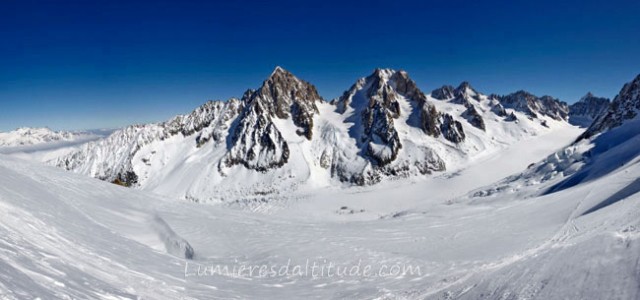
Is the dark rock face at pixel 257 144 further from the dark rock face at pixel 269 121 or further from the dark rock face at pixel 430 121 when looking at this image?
the dark rock face at pixel 430 121

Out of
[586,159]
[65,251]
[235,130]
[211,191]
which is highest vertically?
[235,130]

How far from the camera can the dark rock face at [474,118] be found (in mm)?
146375

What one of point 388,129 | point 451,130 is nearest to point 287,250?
point 388,129

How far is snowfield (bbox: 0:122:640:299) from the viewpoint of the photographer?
6.99 meters

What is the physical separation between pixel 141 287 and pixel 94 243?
12.4 feet

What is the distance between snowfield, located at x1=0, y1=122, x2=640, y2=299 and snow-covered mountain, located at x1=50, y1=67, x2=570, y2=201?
81150mm

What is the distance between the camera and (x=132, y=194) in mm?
24250

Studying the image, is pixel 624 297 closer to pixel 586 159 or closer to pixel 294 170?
pixel 586 159

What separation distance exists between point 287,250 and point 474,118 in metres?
153

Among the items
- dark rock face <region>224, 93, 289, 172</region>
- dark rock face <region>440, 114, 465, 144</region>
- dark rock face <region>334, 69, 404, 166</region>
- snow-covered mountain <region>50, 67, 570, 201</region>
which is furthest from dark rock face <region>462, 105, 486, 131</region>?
dark rock face <region>224, 93, 289, 172</region>

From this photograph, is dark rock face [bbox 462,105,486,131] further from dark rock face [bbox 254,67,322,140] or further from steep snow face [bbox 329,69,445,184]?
dark rock face [bbox 254,67,322,140]

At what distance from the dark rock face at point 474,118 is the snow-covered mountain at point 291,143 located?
1.53 ft

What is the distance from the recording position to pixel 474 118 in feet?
491

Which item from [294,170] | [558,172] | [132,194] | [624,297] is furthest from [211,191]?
[624,297]
